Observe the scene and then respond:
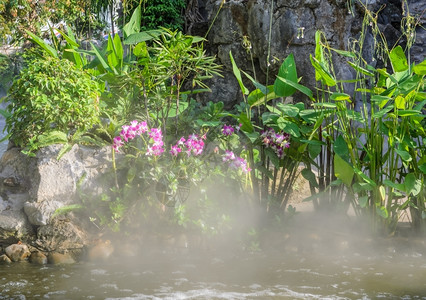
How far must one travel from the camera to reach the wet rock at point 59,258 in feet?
14.3

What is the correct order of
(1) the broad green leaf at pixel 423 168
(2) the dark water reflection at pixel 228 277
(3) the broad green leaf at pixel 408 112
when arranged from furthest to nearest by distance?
(1) the broad green leaf at pixel 423 168 → (3) the broad green leaf at pixel 408 112 → (2) the dark water reflection at pixel 228 277

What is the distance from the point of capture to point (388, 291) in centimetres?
369

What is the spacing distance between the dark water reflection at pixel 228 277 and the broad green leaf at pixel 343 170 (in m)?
0.68

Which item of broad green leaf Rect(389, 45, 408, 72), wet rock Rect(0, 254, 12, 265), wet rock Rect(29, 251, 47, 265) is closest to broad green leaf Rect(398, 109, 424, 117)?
broad green leaf Rect(389, 45, 408, 72)

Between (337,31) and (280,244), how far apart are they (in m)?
3.70

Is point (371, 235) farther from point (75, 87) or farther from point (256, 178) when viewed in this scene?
point (75, 87)

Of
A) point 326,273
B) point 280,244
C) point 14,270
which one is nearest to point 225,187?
point 280,244

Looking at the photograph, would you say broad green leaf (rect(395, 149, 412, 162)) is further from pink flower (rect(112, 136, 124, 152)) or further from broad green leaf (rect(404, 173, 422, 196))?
pink flower (rect(112, 136, 124, 152))

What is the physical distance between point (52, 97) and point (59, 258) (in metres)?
1.38

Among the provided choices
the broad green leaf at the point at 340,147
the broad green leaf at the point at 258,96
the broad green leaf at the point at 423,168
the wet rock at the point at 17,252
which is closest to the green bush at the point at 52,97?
the wet rock at the point at 17,252

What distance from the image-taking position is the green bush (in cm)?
451

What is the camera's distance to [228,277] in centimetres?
399

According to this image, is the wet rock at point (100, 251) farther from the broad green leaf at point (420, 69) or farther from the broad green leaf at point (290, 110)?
the broad green leaf at point (420, 69)

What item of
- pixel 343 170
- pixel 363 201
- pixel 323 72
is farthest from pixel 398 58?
pixel 363 201
